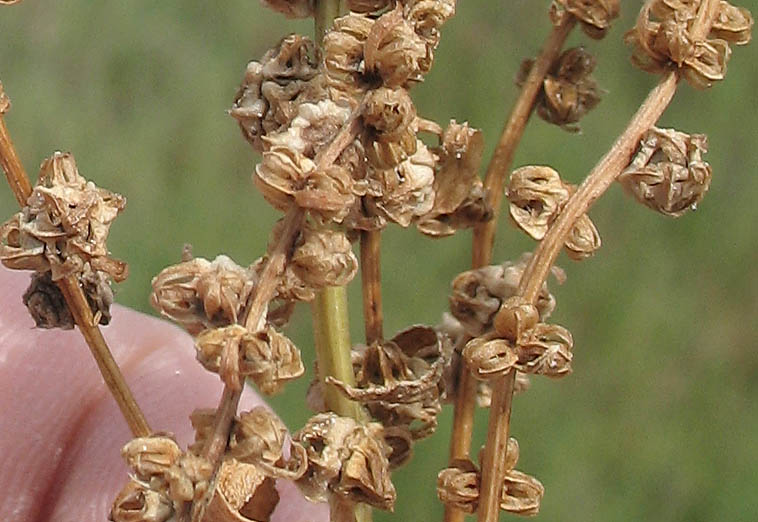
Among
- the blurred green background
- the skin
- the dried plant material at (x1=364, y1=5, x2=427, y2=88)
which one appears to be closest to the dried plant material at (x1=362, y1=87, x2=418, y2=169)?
the dried plant material at (x1=364, y1=5, x2=427, y2=88)

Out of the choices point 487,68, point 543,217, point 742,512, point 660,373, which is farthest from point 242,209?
point 543,217

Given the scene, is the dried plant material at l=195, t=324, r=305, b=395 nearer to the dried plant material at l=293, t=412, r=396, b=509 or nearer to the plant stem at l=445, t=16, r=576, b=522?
the dried plant material at l=293, t=412, r=396, b=509

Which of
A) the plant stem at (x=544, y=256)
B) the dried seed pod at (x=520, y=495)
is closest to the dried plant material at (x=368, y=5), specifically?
the plant stem at (x=544, y=256)

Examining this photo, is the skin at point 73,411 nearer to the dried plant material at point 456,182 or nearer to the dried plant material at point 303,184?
the dried plant material at point 456,182

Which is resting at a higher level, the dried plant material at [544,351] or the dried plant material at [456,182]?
the dried plant material at [456,182]

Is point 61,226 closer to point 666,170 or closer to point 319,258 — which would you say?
point 319,258

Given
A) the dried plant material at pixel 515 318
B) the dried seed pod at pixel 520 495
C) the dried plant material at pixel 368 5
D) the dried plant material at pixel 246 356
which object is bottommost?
the dried seed pod at pixel 520 495

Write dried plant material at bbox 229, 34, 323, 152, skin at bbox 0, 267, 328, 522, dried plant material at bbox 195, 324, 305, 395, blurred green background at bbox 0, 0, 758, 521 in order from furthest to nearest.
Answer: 1. blurred green background at bbox 0, 0, 758, 521
2. skin at bbox 0, 267, 328, 522
3. dried plant material at bbox 229, 34, 323, 152
4. dried plant material at bbox 195, 324, 305, 395
